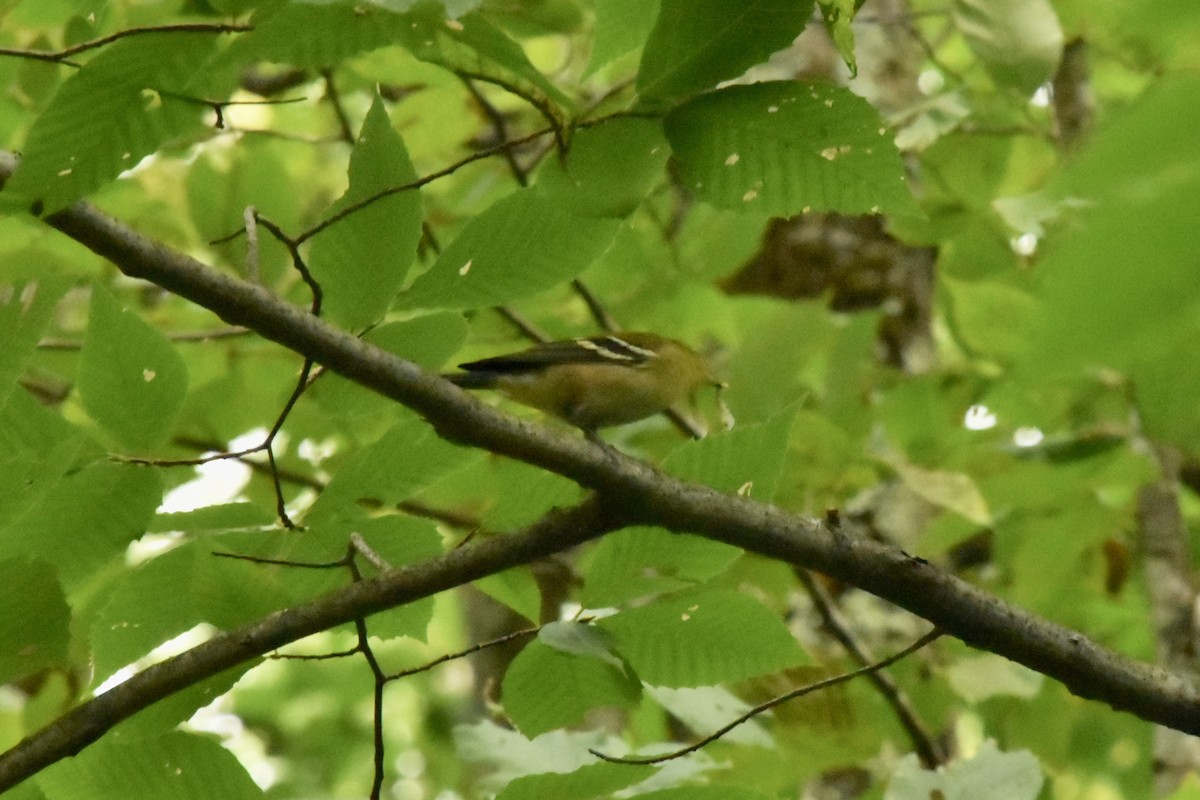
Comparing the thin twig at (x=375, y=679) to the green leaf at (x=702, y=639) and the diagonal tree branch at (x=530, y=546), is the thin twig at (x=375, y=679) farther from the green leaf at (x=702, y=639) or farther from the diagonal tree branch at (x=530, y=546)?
the green leaf at (x=702, y=639)

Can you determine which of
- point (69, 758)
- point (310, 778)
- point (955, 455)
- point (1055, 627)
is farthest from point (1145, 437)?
point (310, 778)

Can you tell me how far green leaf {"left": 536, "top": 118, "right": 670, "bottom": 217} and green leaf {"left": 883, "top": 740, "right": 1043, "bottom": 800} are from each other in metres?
1.15

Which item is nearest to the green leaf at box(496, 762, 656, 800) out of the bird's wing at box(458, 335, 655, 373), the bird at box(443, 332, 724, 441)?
the bird at box(443, 332, 724, 441)

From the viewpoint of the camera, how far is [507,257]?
1816 mm

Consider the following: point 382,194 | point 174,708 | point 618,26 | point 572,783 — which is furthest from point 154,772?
point 618,26

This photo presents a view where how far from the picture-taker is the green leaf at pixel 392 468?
1.85 metres

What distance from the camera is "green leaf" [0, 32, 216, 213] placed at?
1.51m

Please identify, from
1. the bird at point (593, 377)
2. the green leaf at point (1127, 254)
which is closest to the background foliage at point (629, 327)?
the green leaf at point (1127, 254)

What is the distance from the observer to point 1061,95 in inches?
175

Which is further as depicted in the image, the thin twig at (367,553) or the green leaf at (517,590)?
the green leaf at (517,590)

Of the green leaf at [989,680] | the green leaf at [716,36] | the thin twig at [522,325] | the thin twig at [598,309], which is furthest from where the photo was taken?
the thin twig at [598,309]

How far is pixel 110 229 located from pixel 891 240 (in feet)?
14.9

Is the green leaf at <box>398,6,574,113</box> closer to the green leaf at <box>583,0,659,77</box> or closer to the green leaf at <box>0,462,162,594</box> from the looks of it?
the green leaf at <box>583,0,659,77</box>

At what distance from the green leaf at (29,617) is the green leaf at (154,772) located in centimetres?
16
